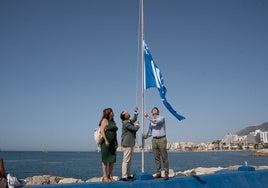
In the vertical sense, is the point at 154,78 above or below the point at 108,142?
above

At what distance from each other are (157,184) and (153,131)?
1.77m

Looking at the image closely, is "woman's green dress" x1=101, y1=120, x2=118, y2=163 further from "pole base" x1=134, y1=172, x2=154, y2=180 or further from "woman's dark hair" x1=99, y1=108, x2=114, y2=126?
"pole base" x1=134, y1=172, x2=154, y2=180

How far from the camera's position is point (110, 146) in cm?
855

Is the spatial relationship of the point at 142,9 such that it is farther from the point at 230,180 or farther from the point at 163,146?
the point at 230,180

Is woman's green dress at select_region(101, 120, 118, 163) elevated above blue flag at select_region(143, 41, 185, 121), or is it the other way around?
blue flag at select_region(143, 41, 185, 121)

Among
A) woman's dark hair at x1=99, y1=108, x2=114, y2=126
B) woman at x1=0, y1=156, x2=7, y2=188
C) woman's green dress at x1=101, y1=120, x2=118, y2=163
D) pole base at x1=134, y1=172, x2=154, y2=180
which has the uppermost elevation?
woman's dark hair at x1=99, y1=108, x2=114, y2=126

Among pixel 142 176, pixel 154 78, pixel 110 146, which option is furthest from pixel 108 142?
pixel 154 78

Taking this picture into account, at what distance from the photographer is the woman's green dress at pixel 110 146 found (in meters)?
8.50

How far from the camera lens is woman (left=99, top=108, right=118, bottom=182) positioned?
848 cm

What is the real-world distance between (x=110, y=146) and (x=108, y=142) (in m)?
0.17

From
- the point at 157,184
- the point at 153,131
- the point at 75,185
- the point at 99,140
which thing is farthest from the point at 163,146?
the point at 75,185

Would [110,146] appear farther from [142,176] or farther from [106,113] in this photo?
[142,176]

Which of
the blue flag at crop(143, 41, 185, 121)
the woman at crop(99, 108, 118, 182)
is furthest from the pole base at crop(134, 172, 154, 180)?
the blue flag at crop(143, 41, 185, 121)

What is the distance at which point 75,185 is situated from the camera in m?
7.27
